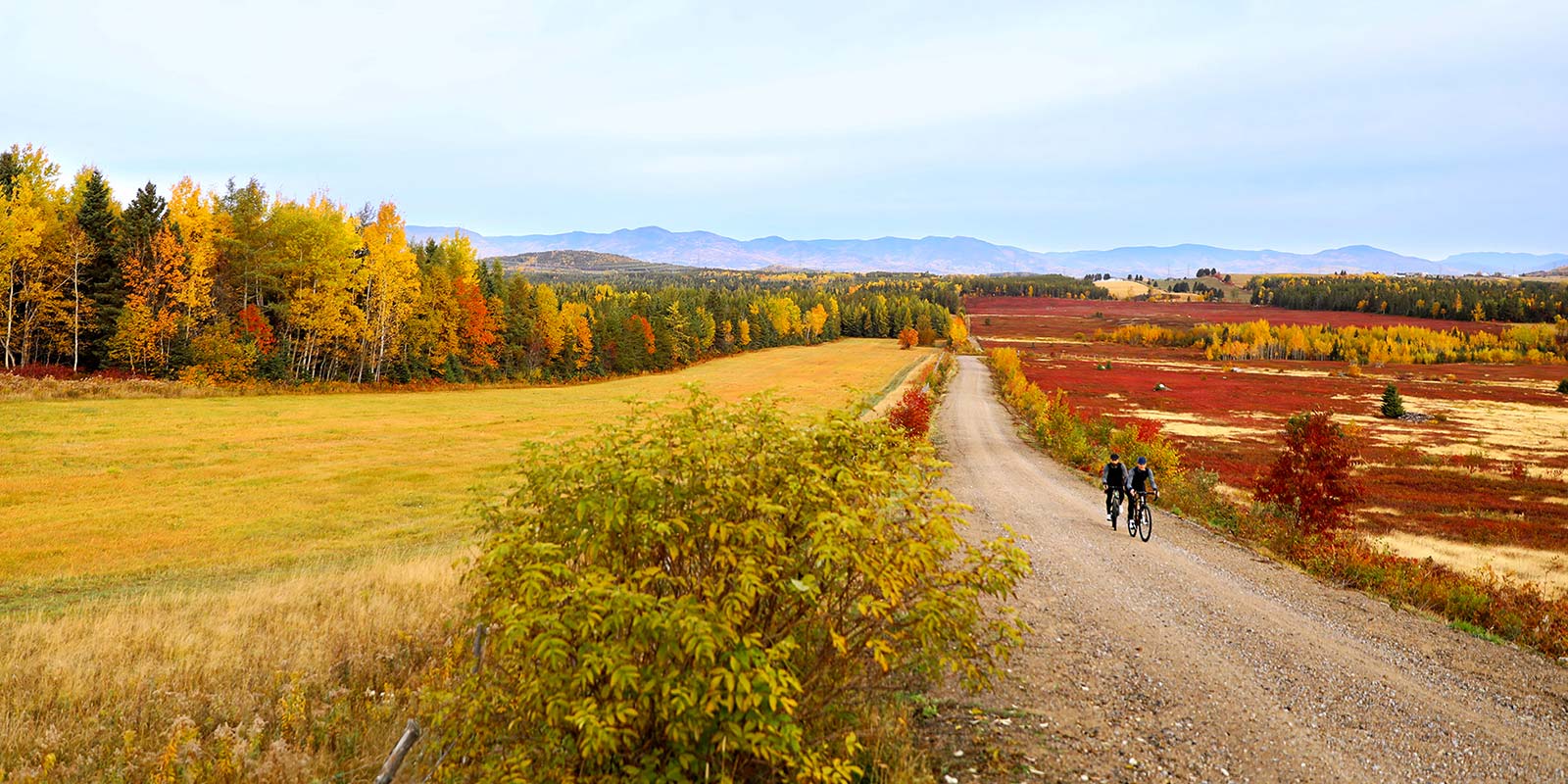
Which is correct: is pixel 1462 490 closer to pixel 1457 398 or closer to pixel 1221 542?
pixel 1221 542

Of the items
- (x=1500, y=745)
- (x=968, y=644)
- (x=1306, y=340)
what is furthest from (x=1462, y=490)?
(x=1306, y=340)

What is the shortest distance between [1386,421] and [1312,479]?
56.0 m

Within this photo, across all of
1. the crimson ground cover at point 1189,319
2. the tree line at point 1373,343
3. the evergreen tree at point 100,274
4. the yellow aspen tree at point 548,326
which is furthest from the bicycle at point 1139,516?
the crimson ground cover at point 1189,319

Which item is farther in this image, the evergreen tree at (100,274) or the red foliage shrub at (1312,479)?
the evergreen tree at (100,274)

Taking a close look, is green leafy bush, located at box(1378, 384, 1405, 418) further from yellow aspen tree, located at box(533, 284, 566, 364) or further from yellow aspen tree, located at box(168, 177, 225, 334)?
yellow aspen tree, located at box(168, 177, 225, 334)

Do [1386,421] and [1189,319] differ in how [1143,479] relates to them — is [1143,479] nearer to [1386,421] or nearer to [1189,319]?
[1386,421]

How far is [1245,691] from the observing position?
9.09 meters

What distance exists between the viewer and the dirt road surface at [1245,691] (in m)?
7.38

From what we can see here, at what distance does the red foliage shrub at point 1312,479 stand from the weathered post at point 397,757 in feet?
68.7

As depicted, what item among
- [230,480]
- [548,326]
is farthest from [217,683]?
[548,326]

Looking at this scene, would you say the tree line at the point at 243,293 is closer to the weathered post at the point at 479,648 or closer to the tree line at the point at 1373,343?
the weathered post at the point at 479,648

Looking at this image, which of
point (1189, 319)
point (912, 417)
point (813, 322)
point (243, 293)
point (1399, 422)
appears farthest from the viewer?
point (1189, 319)

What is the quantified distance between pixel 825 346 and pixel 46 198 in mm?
107338

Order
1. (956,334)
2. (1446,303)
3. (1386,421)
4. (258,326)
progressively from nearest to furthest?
1. (258,326)
2. (1386,421)
3. (956,334)
4. (1446,303)
